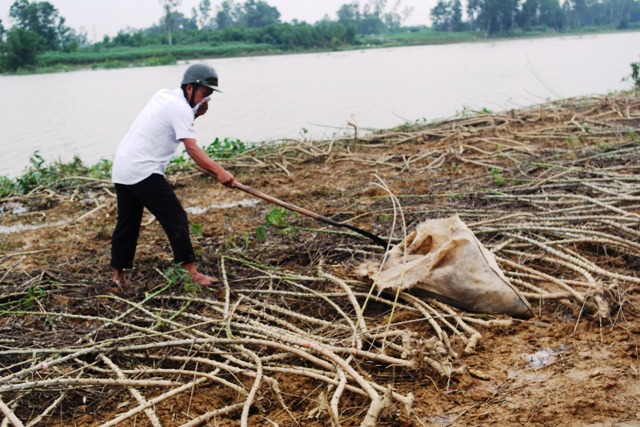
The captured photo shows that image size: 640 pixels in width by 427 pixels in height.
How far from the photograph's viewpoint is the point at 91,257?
4.38 metres

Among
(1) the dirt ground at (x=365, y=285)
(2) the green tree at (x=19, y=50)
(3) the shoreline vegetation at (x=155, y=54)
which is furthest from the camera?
(3) the shoreline vegetation at (x=155, y=54)

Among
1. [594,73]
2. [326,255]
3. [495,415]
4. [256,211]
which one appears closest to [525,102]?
[594,73]

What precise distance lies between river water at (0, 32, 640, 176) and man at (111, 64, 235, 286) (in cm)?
483

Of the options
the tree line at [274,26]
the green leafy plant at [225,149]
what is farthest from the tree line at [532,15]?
the green leafy plant at [225,149]

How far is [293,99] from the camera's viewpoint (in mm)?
15133

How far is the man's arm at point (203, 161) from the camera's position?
3400 millimetres

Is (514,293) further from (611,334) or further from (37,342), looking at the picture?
(37,342)

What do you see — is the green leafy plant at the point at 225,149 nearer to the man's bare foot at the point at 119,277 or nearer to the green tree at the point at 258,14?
the man's bare foot at the point at 119,277

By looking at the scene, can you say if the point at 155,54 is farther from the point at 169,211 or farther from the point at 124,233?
the point at 169,211

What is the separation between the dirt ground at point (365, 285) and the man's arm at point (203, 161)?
1.88ft

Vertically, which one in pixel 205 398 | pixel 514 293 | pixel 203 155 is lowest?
pixel 205 398

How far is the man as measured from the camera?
133 inches

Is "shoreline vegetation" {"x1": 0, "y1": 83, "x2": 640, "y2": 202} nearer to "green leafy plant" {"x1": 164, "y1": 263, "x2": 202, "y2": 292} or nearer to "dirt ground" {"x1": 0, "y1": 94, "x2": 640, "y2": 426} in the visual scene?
"dirt ground" {"x1": 0, "y1": 94, "x2": 640, "y2": 426}

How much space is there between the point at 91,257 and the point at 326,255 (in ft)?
5.82
